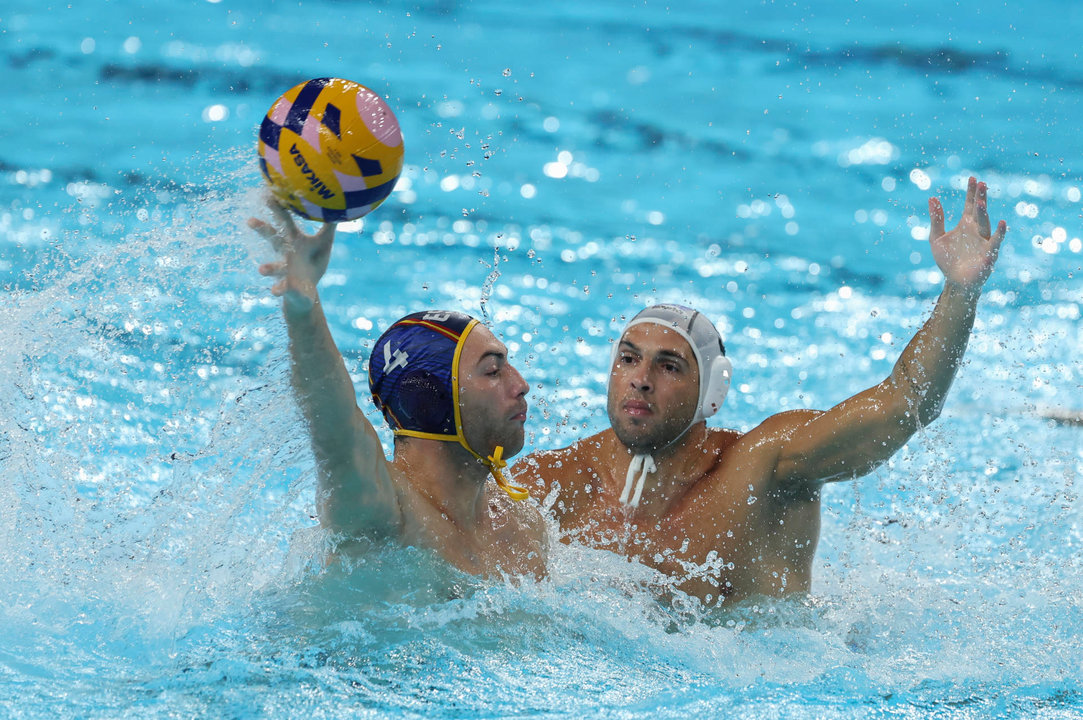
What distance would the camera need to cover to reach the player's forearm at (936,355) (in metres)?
2.79

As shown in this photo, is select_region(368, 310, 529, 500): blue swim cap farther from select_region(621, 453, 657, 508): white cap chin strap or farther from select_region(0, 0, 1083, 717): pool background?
select_region(621, 453, 657, 508): white cap chin strap

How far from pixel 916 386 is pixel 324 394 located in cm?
155

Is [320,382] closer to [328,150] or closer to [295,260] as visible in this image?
[295,260]

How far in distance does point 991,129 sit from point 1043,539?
3.19 meters

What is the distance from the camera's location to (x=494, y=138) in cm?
683

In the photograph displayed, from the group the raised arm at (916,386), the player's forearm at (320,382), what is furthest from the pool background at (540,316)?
the raised arm at (916,386)

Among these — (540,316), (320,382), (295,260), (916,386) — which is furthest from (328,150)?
(540,316)

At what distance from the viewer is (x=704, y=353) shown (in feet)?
11.1

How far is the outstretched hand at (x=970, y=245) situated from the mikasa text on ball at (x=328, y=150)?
4.67 feet

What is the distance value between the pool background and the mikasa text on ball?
12 centimetres

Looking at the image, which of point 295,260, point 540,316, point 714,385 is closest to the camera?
point 295,260

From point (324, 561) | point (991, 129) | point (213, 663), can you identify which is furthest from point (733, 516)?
point (991, 129)

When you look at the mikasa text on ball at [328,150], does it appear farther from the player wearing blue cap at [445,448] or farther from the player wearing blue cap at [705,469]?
the player wearing blue cap at [705,469]

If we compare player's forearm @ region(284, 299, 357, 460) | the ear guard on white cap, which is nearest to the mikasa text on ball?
player's forearm @ region(284, 299, 357, 460)
